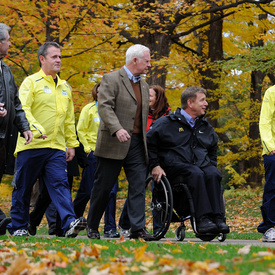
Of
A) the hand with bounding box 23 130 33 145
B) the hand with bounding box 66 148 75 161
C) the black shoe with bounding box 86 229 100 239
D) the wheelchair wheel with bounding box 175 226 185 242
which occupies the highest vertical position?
the hand with bounding box 23 130 33 145

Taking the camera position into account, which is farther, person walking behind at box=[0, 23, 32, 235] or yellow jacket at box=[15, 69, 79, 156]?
yellow jacket at box=[15, 69, 79, 156]

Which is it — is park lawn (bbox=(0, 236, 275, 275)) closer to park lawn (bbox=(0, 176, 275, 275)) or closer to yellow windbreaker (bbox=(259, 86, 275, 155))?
park lawn (bbox=(0, 176, 275, 275))

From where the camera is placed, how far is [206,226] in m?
6.19

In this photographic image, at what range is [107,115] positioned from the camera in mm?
5863

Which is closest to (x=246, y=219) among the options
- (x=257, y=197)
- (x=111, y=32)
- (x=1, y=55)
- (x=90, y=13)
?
(x=257, y=197)

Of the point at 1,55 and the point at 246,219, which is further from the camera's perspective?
the point at 246,219

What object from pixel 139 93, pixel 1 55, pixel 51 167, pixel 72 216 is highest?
pixel 1 55

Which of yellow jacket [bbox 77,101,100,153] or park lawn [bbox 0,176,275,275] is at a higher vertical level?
yellow jacket [bbox 77,101,100,153]

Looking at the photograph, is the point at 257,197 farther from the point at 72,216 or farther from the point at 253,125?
the point at 72,216

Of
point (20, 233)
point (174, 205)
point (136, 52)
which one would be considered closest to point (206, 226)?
point (174, 205)

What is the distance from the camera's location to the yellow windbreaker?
683 centimetres

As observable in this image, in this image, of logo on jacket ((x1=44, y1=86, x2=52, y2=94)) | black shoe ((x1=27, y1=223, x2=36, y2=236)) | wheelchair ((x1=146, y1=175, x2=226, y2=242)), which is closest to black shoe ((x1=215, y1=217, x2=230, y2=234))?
wheelchair ((x1=146, y1=175, x2=226, y2=242))

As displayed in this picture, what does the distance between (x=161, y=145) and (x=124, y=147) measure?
838 millimetres

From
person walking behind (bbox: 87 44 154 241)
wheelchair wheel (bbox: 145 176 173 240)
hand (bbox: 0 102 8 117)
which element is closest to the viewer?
hand (bbox: 0 102 8 117)
